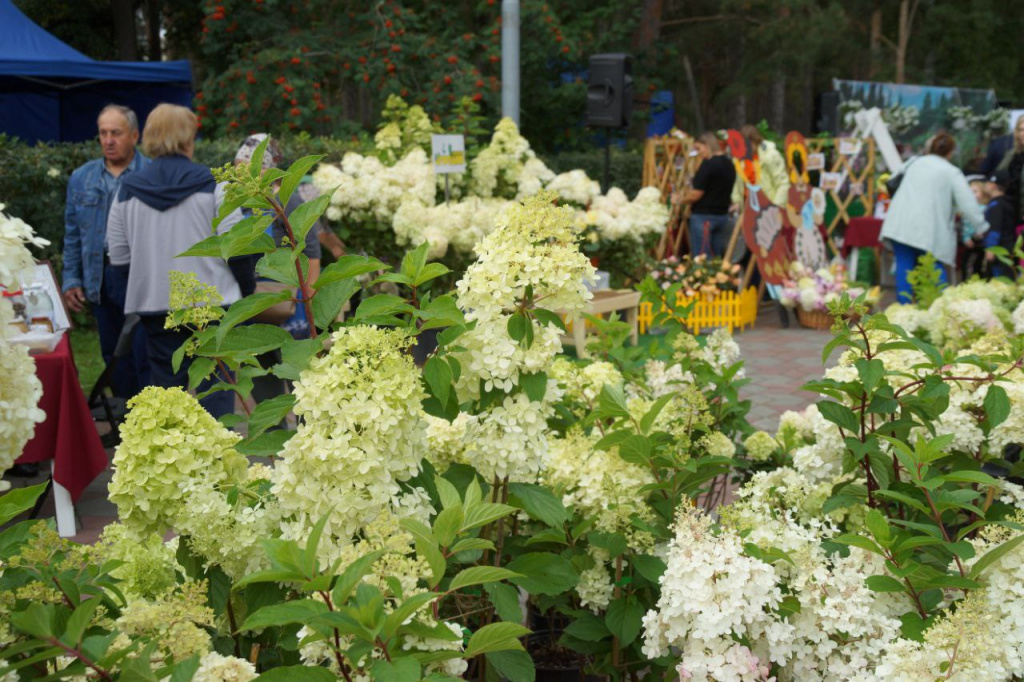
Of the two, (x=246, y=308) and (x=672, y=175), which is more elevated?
(x=246, y=308)

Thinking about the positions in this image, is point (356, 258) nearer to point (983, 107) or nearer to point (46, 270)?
point (46, 270)

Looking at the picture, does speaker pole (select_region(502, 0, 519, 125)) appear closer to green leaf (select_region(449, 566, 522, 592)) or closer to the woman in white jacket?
the woman in white jacket

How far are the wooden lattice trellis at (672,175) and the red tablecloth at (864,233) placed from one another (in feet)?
6.73

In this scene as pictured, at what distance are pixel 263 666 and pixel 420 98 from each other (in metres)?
11.1

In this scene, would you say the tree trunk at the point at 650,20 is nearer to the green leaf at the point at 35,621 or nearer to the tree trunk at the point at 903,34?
the tree trunk at the point at 903,34

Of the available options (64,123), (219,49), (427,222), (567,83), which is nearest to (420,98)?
(219,49)

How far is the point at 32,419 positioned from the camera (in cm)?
126

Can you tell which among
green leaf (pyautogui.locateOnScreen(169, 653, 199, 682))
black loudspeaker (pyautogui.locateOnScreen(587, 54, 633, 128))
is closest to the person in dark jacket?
green leaf (pyautogui.locateOnScreen(169, 653, 199, 682))

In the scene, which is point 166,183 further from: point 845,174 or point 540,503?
point 845,174

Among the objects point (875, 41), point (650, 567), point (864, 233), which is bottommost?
point (864, 233)

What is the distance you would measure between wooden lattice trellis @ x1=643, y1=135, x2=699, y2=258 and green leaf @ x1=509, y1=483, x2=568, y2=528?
27.9 ft

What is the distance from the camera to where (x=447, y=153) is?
594 cm

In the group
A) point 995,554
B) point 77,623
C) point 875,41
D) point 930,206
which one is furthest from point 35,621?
point 875,41

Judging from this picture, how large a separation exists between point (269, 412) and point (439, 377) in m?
→ 0.27
